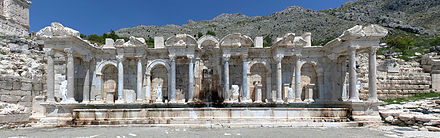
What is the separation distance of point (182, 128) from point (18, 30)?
42.7 metres

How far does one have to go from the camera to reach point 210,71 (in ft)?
57.4

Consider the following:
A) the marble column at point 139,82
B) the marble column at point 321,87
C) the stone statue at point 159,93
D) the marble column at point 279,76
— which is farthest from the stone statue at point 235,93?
the marble column at point 139,82

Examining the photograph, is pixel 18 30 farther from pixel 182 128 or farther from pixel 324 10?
pixel 324 10

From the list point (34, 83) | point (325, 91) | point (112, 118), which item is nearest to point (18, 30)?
point (34, 83)

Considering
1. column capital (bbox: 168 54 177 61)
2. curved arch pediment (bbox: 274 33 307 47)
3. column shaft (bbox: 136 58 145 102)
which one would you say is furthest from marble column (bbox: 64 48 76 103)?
curved arch pediment (bbox: 274 33 307 47)

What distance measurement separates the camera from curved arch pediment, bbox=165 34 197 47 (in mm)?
15883

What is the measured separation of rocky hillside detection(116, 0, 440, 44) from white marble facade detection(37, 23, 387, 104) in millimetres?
42694

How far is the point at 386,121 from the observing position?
12.1 meters

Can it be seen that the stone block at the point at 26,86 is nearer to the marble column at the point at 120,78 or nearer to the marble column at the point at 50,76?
the marble column at the point at 50,76

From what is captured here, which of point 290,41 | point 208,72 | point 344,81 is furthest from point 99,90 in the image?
point 344,81

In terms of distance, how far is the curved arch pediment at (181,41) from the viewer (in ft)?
52.1

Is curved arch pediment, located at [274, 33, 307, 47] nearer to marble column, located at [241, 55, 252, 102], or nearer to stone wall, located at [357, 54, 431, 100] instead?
marble column, located at [241, 55, 252, 102]

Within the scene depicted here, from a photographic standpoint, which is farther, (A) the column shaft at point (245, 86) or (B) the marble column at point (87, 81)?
(A) the column shaft at point (245, 86)

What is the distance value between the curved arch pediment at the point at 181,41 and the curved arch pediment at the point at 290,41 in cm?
536
